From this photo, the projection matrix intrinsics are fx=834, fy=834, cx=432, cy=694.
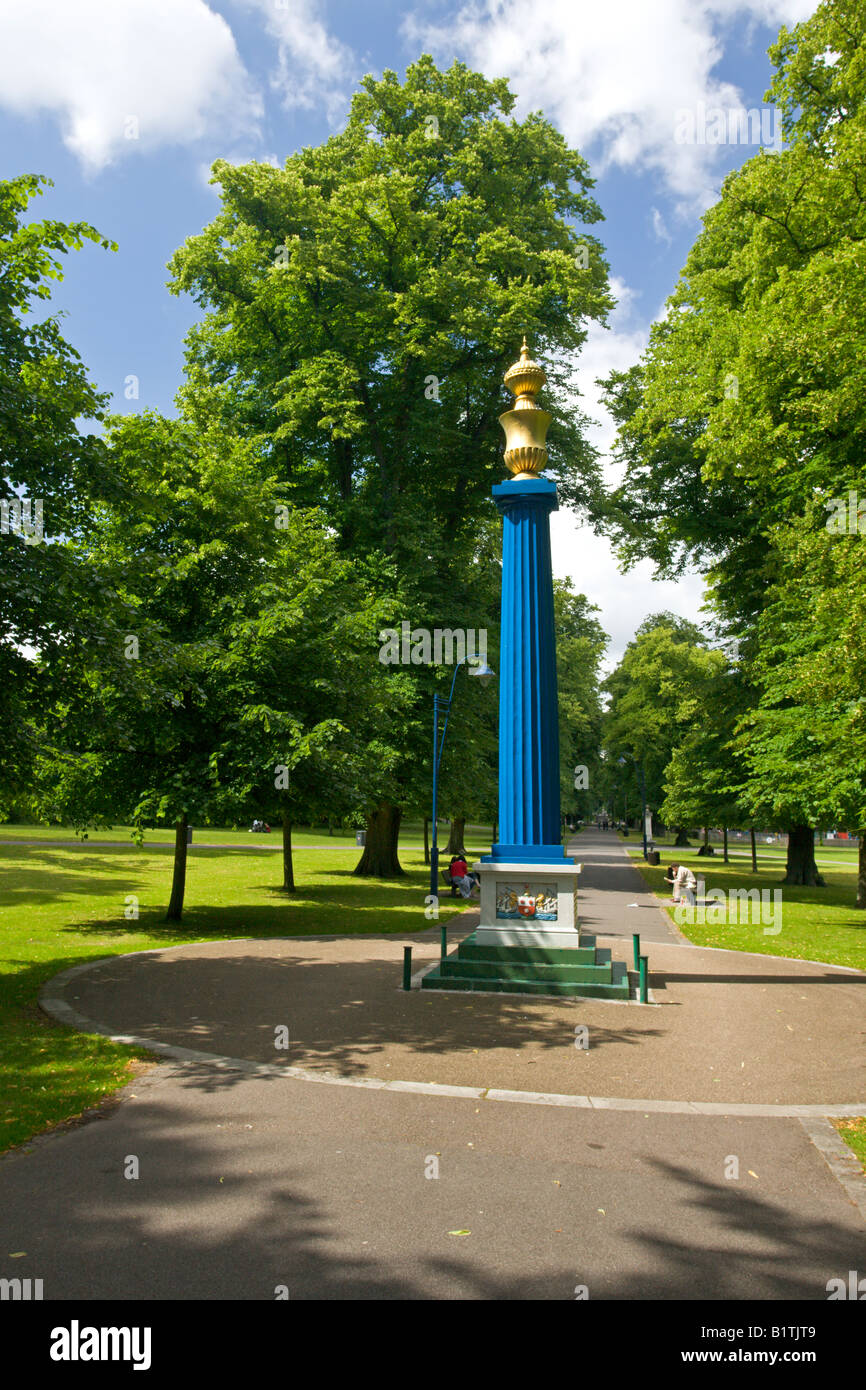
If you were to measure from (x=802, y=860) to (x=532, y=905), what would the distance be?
22.4 m

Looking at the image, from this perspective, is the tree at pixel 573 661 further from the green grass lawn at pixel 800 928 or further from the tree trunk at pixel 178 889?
the tree trunk at pixel 178 889

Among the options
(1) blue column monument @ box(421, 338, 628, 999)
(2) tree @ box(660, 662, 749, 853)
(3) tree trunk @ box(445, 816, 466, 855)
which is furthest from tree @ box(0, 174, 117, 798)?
(3) tree trunk @ box(445, 816, 466, 855)

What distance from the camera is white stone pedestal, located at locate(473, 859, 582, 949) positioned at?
1196 cm

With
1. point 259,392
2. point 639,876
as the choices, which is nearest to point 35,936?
point 259,392

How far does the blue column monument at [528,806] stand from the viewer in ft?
37.9

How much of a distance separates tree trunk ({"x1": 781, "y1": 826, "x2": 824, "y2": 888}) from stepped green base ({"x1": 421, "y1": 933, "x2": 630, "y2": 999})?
21322 mm

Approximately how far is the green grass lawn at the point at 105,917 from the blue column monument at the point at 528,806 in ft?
16.8

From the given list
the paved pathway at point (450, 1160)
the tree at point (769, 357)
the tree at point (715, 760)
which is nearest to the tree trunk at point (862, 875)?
the tree at point (769, 357)

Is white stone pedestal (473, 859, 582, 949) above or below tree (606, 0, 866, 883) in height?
below

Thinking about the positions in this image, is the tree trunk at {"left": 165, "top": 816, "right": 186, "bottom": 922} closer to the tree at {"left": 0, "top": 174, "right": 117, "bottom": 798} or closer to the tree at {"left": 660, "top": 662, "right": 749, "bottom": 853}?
the tree at {"left": 0, "top": 174, "right": 117, "bottom": 798}

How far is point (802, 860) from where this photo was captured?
30.8 metres

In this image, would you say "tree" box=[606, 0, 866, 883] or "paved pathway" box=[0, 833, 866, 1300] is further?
"tree" box=[606, 0, 866, 883]

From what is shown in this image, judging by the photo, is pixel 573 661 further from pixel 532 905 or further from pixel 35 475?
pixel 35 475
